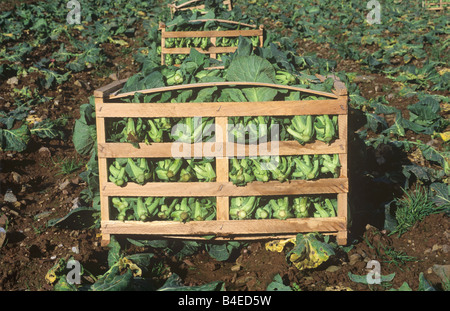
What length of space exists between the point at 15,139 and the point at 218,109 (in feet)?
11.0

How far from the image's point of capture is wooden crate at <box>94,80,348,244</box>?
384cm

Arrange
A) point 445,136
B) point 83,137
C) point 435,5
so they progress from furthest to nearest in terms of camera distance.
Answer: point 435,5
point 445,136
point 83,137

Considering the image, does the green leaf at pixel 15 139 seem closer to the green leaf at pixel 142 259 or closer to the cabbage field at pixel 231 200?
the cabbage field at pixel 231 200

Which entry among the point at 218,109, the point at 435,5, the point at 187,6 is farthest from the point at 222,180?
the point at 435,5

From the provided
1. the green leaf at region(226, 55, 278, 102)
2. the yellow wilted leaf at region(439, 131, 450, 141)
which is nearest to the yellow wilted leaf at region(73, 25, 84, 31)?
the green leaf at region(226, 55, 278, 102)

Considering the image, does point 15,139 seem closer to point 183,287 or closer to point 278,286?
point 183,287

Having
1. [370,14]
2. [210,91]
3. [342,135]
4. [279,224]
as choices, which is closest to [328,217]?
[279,224]

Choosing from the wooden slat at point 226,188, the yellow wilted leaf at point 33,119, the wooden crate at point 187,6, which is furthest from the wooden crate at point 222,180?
the wooden crate at point 187,6

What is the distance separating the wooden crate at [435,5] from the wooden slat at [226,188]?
1383 cm

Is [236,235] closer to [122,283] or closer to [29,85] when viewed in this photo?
[122,283]

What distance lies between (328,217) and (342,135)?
2.46 ft

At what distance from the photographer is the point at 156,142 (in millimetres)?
3986

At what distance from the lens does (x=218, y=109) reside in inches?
151

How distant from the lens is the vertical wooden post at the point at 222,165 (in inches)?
153
